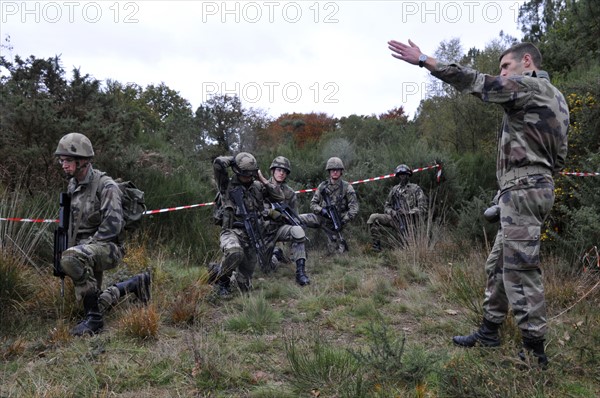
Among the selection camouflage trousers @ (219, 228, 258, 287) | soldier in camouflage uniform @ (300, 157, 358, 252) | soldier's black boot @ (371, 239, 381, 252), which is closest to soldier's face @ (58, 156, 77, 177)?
camouflage trousers @ (219, 228, 258, 287)

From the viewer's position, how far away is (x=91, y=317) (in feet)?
13.8

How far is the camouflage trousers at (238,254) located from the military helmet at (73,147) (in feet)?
6.11


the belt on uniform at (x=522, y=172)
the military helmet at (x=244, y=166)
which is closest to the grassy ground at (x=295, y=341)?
the belt on uniform at (x=522, y=172)

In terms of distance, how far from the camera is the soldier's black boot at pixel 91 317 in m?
4.11

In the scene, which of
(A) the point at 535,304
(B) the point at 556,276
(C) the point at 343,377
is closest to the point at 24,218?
(C) the point at 343,377

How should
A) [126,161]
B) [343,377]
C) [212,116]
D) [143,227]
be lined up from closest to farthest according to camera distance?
1. [343,377]
2. [143,227]
3. [126,161]
4. [212,116]

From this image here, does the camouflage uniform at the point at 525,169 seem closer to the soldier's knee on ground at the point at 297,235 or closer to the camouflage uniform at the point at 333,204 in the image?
the soldier's knee on ground at the point at 297,235

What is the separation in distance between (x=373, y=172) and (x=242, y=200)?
4911 millimetres

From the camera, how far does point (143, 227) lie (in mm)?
7246

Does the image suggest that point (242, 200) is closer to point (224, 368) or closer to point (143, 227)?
point (143, 227)

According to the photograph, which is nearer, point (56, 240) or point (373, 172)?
point (56, 240)

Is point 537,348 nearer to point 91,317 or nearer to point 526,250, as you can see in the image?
point 526,250

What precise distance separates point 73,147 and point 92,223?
0.72 meters

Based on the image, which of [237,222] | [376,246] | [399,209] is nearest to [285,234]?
[237,222]
